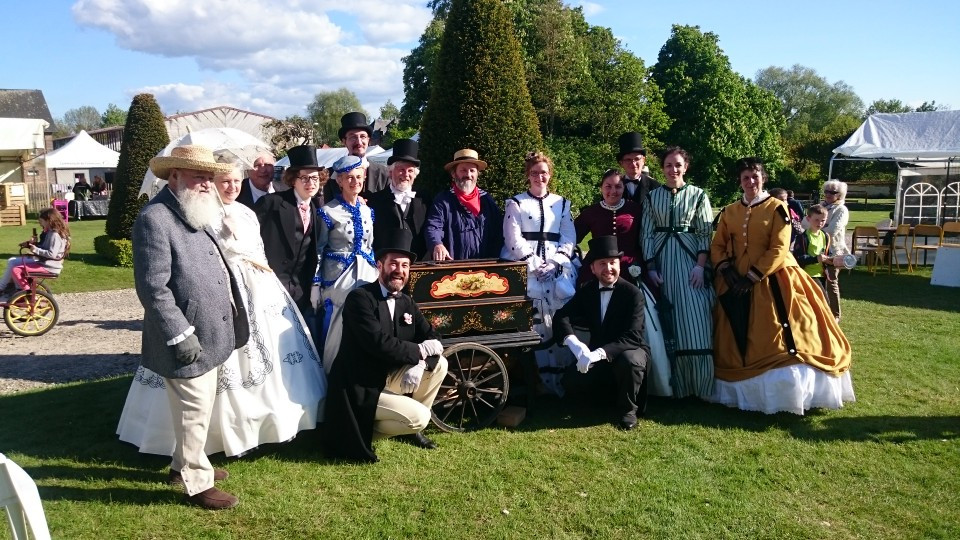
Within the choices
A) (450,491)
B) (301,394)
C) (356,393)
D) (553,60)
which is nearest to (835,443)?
(450,491)

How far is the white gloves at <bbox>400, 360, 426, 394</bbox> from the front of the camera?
14.1 ft

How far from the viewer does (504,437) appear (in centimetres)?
464

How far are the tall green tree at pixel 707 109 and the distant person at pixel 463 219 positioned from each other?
23.2 m

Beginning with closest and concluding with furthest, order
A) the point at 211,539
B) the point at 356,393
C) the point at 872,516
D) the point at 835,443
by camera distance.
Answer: the point at 211,539 < the point at 872,516 < the point at 356,393 < the point at 835,443

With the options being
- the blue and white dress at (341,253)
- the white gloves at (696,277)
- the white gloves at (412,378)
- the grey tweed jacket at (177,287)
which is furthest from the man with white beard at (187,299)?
the white gloves at (696,277)

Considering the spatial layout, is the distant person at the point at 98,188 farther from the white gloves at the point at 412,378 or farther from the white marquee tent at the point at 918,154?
the white gloves at the point at 412,378

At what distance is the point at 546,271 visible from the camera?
17.3 feet

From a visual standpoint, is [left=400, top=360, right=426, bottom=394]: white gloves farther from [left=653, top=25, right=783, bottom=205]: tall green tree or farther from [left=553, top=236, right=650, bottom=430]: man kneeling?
[left=653, top=25, right=783, bottom=205]: tall green tree

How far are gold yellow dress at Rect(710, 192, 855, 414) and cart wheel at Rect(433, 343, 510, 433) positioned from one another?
163 centimetres

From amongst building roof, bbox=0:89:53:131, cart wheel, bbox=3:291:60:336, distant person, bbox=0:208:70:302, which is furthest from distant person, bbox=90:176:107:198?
cart wheel, bbox=3:291:60:336

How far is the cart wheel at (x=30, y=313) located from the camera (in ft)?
26.2

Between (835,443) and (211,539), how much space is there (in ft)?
12.1

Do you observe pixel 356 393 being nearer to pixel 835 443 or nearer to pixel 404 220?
pixel 404 220

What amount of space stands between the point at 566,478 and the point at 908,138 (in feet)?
43.2
